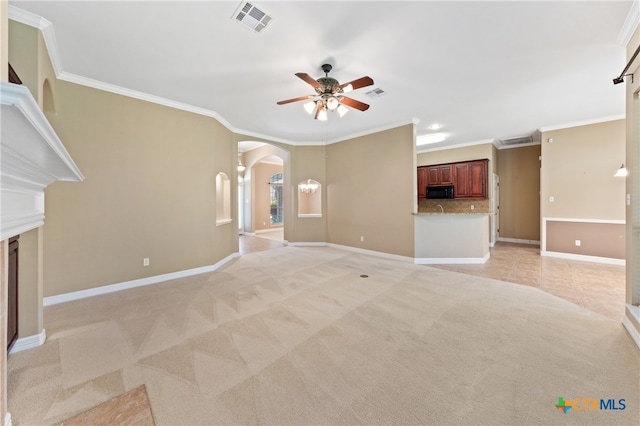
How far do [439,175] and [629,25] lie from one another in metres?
5.07

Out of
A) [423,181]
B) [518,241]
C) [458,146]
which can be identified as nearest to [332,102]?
[423,181]

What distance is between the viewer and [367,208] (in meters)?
6.06

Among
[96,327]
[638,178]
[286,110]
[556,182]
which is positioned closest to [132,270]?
[96,327]

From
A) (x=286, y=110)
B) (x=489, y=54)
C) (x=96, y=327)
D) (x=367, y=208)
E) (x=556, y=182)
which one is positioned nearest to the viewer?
(x=96, y=327)

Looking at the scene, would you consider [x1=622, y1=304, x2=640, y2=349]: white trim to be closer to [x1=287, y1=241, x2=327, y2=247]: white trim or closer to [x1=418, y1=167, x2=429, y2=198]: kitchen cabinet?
[x1=418, y1=167, x2=429, y2=198]: kitchen cabinet

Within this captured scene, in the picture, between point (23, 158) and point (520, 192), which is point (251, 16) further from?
point (520, 192)

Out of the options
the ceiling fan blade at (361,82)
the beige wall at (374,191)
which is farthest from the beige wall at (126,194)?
the beige wall at (374,191)

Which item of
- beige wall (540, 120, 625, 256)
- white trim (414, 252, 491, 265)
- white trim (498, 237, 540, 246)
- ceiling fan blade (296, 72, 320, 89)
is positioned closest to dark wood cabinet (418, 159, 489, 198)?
beige wall (540, 120, 625, 256)

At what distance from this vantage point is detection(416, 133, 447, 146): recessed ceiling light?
248 inches

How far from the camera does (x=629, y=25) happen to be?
2.37m

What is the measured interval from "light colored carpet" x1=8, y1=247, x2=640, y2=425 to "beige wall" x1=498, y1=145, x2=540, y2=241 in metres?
4.81

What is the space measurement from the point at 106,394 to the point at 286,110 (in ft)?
14.4

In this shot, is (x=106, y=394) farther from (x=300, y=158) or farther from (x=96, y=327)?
(x=300, y=158)

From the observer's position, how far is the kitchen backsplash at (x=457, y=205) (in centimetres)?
681
